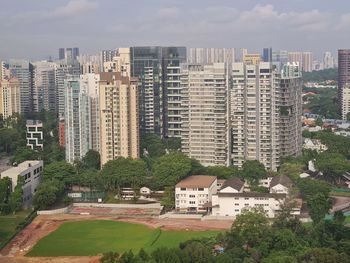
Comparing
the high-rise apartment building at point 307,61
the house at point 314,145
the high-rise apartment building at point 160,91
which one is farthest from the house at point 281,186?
the high-rise apartment building at point 307,61

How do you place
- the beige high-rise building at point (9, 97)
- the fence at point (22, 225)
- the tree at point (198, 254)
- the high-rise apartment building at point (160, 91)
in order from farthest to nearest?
1. the beige high-rise building at point (9, 97)
2. the high-rise apartment building at point (160, 91)
3. the fence at point (22, 225)
4. the tree at point (198, 254)

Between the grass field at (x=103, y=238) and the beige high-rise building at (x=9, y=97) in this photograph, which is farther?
the beige high-rise building at (x=9, y=97)

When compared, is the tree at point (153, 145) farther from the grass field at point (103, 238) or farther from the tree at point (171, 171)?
the grass field at point (103, 238)

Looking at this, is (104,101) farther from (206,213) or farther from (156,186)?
(206,213)

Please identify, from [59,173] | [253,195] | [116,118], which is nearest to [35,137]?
[116,118]

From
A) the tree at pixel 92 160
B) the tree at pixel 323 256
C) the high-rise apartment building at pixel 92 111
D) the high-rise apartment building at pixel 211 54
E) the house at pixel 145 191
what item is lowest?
the house at pixel 145 191

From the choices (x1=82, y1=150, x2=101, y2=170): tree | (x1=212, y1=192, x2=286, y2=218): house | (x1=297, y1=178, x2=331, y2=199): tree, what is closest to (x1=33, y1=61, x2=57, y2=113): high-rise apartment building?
(x1=82, y1=150, x2=101, y2=170): tree

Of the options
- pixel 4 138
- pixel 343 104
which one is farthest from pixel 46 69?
pixel 343 104
